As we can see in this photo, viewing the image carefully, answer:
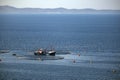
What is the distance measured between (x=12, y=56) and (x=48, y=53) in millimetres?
2766

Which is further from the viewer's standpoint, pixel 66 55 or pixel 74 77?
pixel 66 55

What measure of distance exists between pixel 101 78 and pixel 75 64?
3850 millimetres

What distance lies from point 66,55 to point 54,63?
2.96 metres

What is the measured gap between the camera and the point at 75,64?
72.4ft

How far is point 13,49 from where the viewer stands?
93.3ft

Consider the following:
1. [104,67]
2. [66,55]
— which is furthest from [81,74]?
[66,55]

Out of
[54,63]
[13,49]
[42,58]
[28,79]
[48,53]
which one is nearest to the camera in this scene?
[28,79]

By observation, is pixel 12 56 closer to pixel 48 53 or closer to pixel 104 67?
pixel 48 53

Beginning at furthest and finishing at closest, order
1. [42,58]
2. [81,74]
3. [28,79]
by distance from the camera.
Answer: [42,58] → [81,74] → [28,79]

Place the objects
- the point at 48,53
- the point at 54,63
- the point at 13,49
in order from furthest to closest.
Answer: the point at 13,49
the point at 48,53
the point at 54,63

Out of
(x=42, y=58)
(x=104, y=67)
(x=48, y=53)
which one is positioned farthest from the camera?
(x=48, y=53)

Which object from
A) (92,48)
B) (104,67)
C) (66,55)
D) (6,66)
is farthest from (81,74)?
(92,48)

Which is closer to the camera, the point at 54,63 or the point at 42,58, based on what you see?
the point at 54,63

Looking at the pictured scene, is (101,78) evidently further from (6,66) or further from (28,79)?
(6,66)
